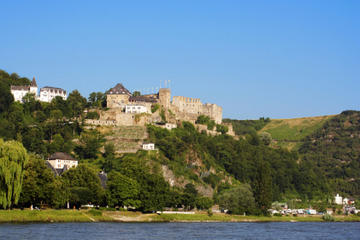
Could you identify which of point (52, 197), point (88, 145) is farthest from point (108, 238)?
point (88, 145)

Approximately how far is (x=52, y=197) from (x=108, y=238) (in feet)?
58.0

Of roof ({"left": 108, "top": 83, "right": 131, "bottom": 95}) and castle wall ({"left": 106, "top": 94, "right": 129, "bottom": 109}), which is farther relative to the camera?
roof ({"left": 108, "top": 83, "right": 131, "bottom": 95})

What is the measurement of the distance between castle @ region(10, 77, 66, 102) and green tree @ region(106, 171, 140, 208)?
67.6 metres

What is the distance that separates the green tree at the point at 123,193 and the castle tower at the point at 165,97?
7073cm

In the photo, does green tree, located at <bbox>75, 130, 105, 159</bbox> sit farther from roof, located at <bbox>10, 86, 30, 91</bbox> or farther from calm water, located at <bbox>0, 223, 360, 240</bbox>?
calm water, located at <bbox>0, 223, 360, 240</bbox>

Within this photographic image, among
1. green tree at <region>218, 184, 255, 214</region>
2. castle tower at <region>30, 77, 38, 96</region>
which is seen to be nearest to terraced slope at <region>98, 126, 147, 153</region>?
castle tower at <region>30, 77, 38, 96</region>

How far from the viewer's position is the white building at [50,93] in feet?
494

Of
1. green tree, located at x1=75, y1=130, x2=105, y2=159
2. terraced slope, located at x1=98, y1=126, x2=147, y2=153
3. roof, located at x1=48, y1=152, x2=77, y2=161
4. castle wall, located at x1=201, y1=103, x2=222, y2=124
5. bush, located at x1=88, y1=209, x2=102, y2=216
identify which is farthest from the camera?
castle wall, located at x1=201, y1=103, x2=222, y2=124

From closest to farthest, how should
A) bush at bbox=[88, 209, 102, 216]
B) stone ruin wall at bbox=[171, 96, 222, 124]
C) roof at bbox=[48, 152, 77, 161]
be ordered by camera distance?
bush at bbox=[88, 209, 102, 216] < roof at bbox=[48, 152, 77, 161] < stone ruin wall at bbox=[171, 96, 222, 124]

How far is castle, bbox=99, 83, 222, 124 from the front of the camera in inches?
5807

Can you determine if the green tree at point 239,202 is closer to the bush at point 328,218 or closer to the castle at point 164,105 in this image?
the bush at point 328,218

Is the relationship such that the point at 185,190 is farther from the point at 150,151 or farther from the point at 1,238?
the point at 1,238

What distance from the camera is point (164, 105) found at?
517 ft

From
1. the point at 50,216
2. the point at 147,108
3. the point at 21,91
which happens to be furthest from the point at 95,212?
the point at 21,91
